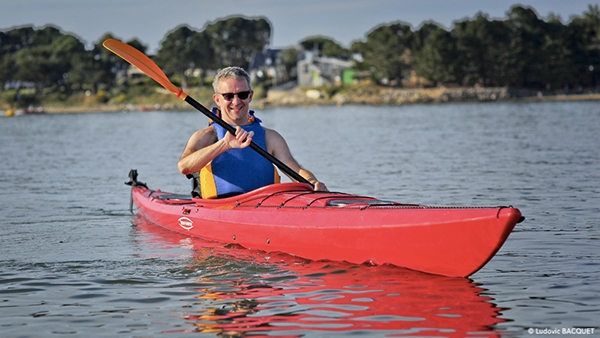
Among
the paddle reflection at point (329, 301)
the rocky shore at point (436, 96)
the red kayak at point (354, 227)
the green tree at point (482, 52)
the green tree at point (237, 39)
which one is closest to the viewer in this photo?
the paddle reflection at point (329, 301)

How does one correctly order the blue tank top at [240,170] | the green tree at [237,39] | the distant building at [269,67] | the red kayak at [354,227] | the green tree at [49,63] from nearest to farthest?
the red kayak at [354,227] < the blue tank top at [240,170] < the distant building at [269,67] < the green tree at [49,63] < the green tree at [237,39]

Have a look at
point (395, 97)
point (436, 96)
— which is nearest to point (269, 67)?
point (395, 97)

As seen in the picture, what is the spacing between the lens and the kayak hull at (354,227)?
6.33 meters

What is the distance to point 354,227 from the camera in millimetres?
7070

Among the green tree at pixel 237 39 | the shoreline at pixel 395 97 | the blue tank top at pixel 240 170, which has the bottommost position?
the blue tank top at pixel 240 170

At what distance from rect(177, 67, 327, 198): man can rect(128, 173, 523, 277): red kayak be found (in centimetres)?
19

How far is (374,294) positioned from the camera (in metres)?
6.49

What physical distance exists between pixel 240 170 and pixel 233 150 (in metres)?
0.22

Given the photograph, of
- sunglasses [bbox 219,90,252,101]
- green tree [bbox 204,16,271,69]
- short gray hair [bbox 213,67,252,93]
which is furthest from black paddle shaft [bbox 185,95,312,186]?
green tree [bbox 204,16,271,69]

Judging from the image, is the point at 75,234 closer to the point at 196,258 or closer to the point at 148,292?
the point at 196,258

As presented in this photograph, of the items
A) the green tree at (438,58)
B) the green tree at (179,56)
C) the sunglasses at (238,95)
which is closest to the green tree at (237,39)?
the green tree at (179,56)

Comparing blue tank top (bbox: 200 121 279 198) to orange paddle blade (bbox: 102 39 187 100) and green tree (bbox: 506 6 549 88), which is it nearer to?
orange paddle blade (bbox: 102 39 187 100)

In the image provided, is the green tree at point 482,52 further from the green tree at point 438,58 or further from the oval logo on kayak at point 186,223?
the oval logo on kayak at point 186,223

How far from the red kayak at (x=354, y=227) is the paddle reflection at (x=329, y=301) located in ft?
0.45
